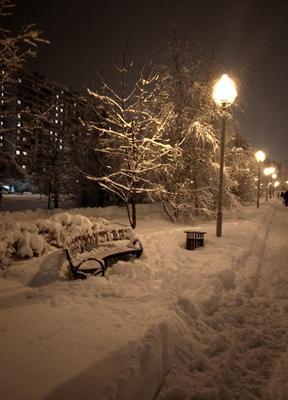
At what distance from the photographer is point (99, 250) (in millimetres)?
8211

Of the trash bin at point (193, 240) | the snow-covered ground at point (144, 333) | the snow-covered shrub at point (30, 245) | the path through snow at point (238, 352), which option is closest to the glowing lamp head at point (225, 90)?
the trash bin at point (193, 240)

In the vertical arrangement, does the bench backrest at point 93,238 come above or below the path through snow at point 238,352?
above

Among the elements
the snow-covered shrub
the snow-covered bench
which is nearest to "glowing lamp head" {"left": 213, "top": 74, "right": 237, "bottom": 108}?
the snow-covered bench

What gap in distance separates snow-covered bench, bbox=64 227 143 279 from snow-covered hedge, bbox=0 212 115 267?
1.51 ft

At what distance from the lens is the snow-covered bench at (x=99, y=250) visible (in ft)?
22.9

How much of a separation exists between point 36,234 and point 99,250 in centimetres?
195

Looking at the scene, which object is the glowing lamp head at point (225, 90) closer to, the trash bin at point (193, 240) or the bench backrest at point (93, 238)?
the trash bin at point (193, 240)

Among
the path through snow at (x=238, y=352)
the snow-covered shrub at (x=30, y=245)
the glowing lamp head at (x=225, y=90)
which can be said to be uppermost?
the glowing lamp head at (x=225, y=90)

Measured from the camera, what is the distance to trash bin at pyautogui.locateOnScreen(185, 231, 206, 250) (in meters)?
10.2

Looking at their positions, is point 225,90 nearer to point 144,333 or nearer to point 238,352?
point 238,352

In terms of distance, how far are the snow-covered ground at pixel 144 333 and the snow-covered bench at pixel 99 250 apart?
1.11 ft

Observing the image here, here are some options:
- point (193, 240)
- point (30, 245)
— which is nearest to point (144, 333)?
point (30, 245)

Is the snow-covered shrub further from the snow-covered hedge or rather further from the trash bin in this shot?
the trash bin

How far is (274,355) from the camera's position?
15.4 feet
